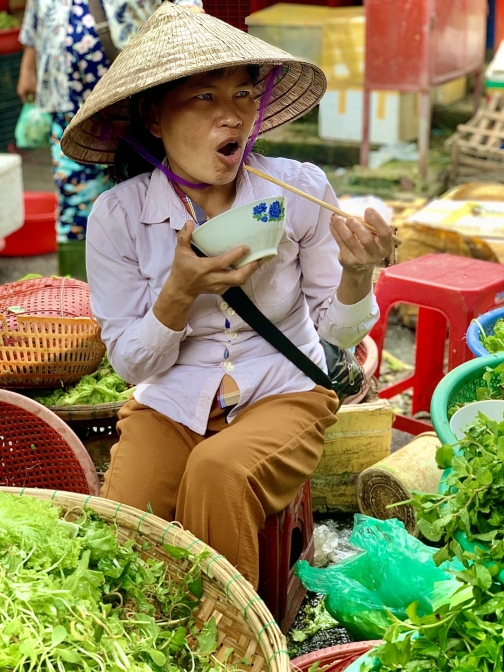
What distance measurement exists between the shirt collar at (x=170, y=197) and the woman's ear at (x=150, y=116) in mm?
116

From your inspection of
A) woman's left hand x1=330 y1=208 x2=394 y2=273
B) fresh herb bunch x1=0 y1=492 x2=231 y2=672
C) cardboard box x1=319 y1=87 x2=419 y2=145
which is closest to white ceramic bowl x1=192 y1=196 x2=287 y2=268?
woman's left hand x1=330 y1=208 x2=394 y2=273

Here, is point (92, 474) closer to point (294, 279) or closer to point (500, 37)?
point (294, 279)

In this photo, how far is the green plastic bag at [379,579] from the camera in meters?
2.35

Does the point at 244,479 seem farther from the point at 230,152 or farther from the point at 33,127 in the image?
the point at 33,127

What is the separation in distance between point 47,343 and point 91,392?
0.75 ft

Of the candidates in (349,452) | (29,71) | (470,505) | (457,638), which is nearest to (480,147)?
(29,71)

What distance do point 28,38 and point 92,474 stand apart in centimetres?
311

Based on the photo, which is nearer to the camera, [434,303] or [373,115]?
[434,303]

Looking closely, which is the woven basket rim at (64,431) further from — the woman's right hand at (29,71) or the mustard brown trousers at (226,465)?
the woman's right hand at (29,71)

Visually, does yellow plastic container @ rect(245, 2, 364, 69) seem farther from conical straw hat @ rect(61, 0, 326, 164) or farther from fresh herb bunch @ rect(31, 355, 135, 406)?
conical straw hat @ rect(61, 0, 326, 164)

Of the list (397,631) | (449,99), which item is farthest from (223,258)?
(449,99)

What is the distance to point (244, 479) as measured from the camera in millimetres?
2393

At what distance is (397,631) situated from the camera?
180cm

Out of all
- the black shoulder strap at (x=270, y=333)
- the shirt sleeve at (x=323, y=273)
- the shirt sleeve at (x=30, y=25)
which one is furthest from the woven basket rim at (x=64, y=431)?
the shirt sleeve at (x=30, y=25)
